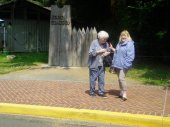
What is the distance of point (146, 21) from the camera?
1722 centimetres

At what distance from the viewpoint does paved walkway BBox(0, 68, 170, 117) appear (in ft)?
34.0

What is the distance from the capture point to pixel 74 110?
9773mm

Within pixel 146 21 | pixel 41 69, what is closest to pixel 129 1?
pixel 146 21

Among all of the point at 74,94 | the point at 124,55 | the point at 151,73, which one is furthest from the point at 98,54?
the point at 151,73

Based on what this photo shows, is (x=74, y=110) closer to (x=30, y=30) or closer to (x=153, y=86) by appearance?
(x=153, y=86)

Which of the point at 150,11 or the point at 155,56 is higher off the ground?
the point at 150,11

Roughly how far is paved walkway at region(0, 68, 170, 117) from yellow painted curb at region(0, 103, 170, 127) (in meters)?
0.41

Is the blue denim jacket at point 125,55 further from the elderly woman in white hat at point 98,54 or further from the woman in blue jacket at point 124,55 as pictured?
the elderly woman in white hat at point 98,54

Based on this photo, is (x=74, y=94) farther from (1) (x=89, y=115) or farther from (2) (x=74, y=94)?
(1) (x=89, y=115)

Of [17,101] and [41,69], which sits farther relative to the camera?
[41,69]

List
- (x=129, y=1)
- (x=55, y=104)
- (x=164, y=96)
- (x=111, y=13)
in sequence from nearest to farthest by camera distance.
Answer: (x=55, y=104) → (x=164, y=96) → (x=129, y=1) → (x=111, y=13)

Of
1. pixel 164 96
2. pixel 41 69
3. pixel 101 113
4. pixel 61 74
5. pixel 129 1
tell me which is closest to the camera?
pixel 101 113

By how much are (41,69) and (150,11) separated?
14.9 feet

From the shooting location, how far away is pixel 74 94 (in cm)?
1196
